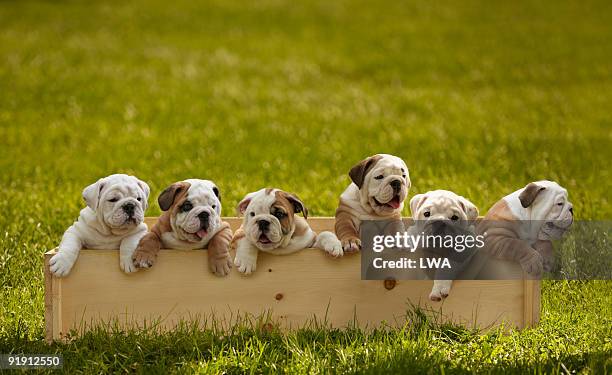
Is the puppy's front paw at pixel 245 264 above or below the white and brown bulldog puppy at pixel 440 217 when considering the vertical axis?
below

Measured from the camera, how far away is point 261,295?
15.7 ft

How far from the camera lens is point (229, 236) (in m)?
4.84

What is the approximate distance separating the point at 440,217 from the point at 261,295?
3.53 feet

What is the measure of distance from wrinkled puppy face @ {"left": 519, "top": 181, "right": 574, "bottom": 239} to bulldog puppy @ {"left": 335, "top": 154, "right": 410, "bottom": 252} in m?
0.70

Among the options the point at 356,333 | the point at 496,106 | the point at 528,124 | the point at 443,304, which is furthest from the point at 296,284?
the point at 496,106

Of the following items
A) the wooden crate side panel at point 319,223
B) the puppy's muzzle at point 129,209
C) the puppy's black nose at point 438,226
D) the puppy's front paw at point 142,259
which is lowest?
the puppy's front paw at point 142,259

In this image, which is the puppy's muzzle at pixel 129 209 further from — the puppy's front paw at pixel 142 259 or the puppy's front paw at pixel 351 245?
the puppy's front paw at pixel 351 245

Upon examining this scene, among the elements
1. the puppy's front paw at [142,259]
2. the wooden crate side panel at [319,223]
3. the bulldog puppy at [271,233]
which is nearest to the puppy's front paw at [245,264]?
the bulldog puppy at [271,233]

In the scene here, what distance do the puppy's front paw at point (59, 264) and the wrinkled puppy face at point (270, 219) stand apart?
0.97 m

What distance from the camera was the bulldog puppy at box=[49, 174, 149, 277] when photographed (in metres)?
4.65

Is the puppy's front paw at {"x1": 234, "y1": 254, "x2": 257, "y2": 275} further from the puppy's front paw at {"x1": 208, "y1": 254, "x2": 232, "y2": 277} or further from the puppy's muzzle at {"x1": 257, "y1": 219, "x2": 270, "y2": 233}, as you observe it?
the puppy's muzzle at {"x1": 257, "y1": 219, "x2": 270, "y2": 233}

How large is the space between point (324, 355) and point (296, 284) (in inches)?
19.3

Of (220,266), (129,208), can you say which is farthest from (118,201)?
(220,266)

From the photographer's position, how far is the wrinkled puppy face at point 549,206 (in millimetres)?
4824
